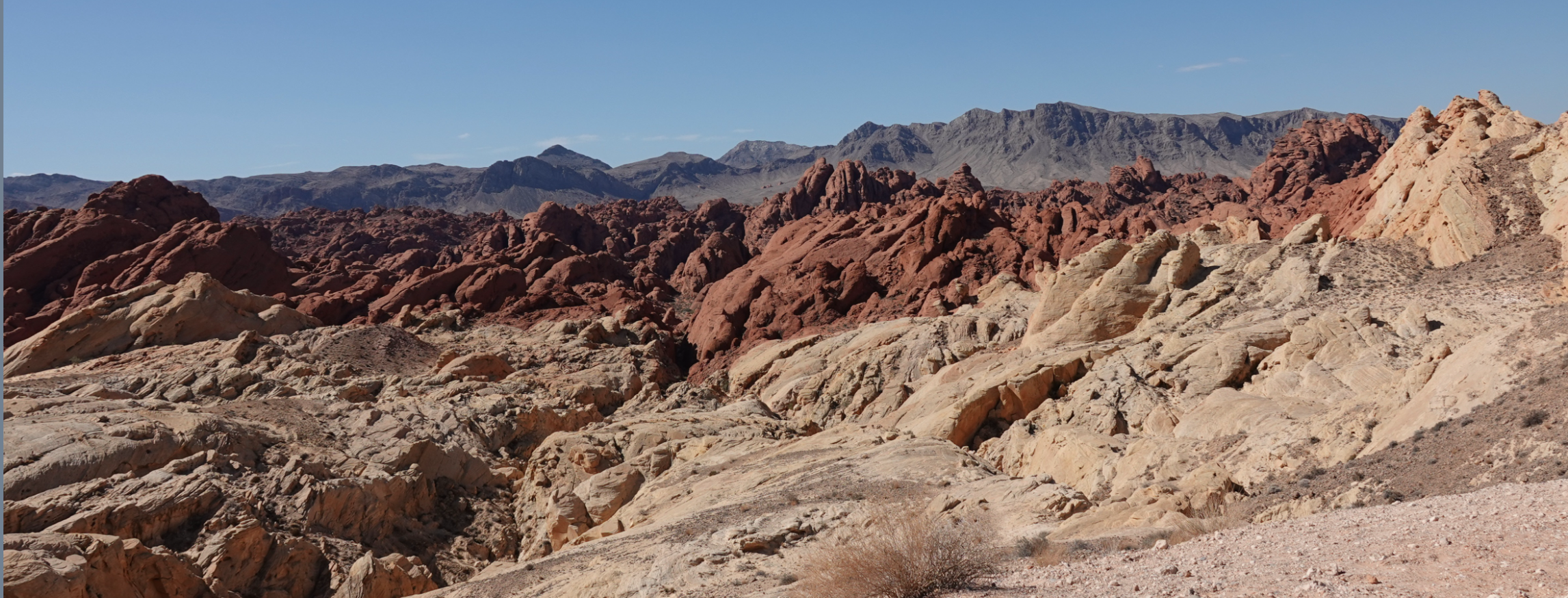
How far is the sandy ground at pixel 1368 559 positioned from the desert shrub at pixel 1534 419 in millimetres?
2443

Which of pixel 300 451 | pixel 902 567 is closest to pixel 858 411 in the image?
pixel 300 451

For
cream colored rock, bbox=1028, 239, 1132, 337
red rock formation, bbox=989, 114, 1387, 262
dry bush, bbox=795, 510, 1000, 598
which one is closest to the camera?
dry bush, bbox=795, 510, 1000, 598

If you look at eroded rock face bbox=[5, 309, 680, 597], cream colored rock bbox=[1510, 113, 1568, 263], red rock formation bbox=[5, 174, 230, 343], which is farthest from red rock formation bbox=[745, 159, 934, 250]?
cream colored rock bbox=[1510, 113, 1568, 263]

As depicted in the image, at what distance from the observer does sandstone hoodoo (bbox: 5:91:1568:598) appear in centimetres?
1402

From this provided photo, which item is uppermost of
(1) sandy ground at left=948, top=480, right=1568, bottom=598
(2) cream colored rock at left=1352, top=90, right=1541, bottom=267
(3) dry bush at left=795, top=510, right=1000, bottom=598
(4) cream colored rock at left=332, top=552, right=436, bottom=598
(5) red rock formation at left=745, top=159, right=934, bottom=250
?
(5) red rock formation at left=745, top=159, right=934, bottom=250

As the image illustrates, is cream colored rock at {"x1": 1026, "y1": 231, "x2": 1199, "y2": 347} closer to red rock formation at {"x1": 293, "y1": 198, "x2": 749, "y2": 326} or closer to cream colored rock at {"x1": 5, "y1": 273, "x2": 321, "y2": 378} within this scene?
red rock formation at {"x1": 293, "y1": 198, "x2": 749, "y2": 326}

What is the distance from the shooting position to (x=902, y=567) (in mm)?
10391

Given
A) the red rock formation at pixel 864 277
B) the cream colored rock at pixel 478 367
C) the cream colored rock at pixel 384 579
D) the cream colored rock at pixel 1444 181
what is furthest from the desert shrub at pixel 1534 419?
the cream colored rock at pixel 478 367

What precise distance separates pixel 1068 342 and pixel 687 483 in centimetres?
1576

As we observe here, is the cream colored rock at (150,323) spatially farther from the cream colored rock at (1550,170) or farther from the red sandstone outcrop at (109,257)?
the cream colored rock at (1550,170)

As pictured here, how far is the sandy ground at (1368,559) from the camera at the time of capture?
8312mm

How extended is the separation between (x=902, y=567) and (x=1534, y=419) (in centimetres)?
1038

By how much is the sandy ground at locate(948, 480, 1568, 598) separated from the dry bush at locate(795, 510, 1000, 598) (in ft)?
1.02

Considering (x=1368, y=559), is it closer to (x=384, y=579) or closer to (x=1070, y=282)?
(x=384, y=579)
